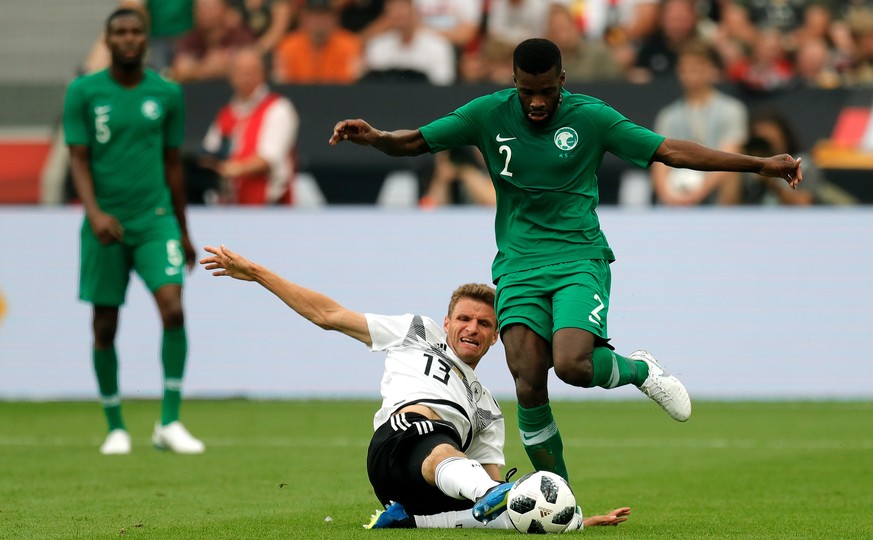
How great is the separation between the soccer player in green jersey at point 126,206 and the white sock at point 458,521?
162 inches

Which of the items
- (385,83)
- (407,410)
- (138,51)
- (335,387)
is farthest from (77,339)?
(407,410)

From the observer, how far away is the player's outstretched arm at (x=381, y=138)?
6.89 m

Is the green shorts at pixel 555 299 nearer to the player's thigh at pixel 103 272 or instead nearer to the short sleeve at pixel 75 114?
the player's thigh at pixel 103 272

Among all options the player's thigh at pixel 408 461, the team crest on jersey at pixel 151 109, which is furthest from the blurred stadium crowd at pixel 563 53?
the player's thigh at pixel 408 461

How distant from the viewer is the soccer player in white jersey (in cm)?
641

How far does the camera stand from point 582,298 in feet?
23.0

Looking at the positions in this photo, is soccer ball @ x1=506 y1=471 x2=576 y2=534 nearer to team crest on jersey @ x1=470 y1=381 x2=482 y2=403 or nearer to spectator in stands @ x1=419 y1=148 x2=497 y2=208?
team crest on jersey @ x1=470 y1=381 x2=482 y2=403

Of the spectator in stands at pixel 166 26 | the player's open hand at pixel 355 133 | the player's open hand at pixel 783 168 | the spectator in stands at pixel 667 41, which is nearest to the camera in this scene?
the player's open hand at pixel 783 168

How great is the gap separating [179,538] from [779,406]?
8.93m

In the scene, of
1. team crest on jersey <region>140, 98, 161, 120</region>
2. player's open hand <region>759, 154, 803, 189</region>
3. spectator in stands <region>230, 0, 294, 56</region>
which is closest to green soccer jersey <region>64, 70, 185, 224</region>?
team crest on jersey <region>140, 98, 161, 120</region>

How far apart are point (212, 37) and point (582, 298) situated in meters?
11.9

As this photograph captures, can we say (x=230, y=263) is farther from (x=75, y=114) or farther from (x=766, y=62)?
(x=766, y=62)

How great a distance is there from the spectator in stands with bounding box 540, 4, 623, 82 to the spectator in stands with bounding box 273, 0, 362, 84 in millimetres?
2273

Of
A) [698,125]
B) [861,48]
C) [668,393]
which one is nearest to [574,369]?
[668,393]
